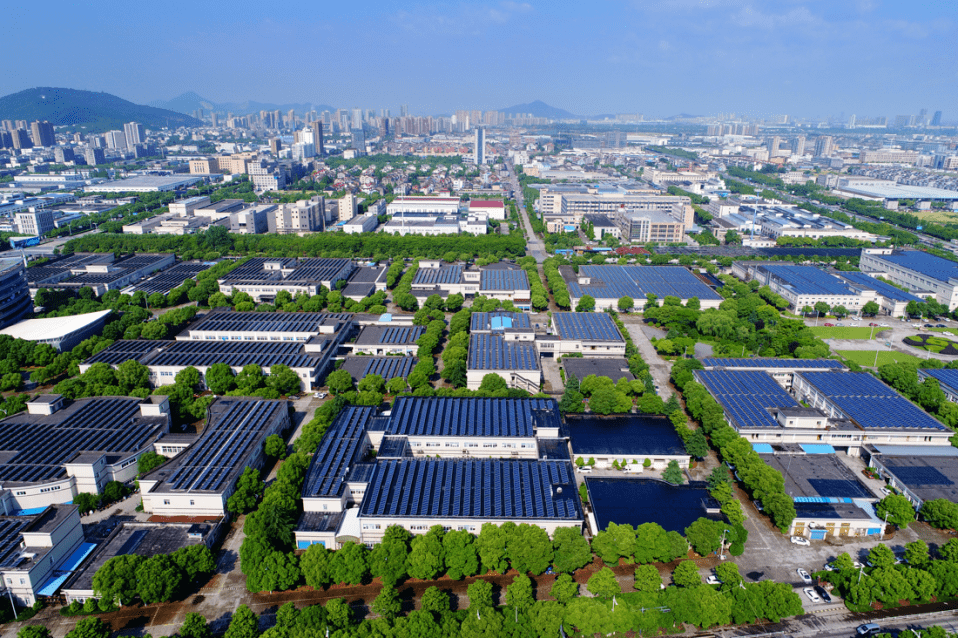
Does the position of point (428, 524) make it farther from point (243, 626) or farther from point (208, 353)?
point (208, 353)

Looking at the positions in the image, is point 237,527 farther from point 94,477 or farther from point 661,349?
point 661,349

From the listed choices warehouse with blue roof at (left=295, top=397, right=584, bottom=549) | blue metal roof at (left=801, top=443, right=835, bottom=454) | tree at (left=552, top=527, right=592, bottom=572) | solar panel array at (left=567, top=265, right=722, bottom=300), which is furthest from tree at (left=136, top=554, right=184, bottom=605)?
solar panel array at (left=567, top=265, right=722, bottom=300)

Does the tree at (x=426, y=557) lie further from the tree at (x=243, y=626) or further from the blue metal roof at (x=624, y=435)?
the blue metal roof at (x=624, y=435)

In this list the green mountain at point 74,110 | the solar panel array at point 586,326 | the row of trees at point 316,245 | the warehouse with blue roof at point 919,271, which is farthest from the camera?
the green mountain at point 74,110

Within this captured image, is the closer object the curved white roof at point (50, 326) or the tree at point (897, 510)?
the tree at point (897, 510)

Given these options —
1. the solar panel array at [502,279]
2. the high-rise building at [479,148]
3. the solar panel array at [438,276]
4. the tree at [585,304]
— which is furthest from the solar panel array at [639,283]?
the high-rise building at [479,148]

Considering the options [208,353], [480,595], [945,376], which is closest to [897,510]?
[945,376]
